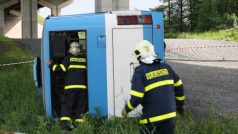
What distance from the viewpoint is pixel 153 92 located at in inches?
219

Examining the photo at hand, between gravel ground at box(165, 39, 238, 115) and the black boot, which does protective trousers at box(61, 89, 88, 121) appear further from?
gravel ground at box(165, 39, 238, 115)

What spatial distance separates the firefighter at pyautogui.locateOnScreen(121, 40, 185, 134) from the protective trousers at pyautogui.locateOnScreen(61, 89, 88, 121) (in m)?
2.45

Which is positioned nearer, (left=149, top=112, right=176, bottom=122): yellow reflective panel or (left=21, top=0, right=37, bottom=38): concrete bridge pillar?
(left=149, top=112, right=176, bottom=122): yellow reflective panel

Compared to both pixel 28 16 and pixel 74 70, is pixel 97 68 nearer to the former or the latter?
pixel 74 70

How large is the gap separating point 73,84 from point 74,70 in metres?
0.25

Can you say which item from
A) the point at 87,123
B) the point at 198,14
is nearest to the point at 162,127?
the point at 87,123

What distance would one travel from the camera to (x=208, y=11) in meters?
67.7

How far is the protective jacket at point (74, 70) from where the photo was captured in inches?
315

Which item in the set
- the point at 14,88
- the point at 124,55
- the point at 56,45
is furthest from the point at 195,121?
the point at 14,88

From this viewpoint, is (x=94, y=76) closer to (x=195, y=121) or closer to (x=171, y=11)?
(x=195, y=121)

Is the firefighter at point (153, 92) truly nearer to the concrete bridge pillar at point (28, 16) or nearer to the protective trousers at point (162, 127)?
the protective trousers at point (162, 127)

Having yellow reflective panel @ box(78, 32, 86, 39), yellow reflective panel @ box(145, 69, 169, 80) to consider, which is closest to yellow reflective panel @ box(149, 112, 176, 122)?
yellow reflective panel @ box(145, 69, 169, 80)

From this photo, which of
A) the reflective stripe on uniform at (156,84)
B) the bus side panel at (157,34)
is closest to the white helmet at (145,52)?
the reflective stripe on uniform at (156,84)

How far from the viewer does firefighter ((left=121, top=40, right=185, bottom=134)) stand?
5500 mm
